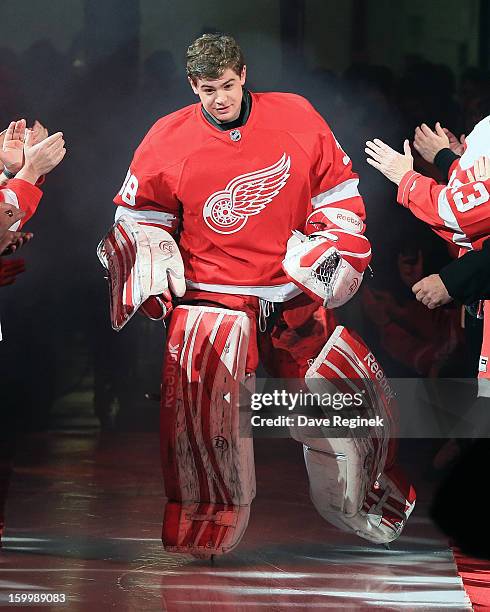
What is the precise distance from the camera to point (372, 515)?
12.6ft

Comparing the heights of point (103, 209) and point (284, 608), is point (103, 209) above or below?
above

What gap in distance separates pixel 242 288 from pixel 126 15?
946 mm

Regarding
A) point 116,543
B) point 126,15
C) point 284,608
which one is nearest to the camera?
point 284,608

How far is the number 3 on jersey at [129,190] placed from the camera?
12.4ft

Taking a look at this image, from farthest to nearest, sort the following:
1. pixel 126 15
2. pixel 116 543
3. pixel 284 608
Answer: pixel 126 15
pixel 116 543
pixel 284 608

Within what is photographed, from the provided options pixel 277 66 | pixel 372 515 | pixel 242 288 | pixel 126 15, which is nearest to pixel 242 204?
pixel 242 288

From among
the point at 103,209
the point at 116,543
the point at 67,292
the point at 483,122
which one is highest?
the point at 483,122

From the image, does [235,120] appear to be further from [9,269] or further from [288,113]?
[9,269]

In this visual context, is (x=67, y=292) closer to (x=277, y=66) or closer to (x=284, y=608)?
(x=277, y=66)

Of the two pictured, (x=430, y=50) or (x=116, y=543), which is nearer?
(x=116, y=543)

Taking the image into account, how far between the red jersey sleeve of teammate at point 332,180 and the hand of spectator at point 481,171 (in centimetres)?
35

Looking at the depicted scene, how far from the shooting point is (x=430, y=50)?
400 cm

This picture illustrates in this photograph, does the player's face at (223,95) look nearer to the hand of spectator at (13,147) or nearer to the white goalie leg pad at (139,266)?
the white goalie leg pad at (139,266)

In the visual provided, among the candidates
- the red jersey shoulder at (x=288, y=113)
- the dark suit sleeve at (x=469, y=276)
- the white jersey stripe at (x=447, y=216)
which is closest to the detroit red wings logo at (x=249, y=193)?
the red jersey shoulder at (x=288, y=113)
